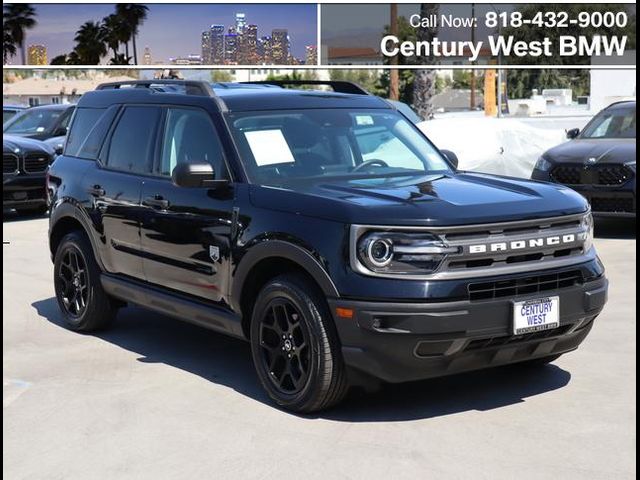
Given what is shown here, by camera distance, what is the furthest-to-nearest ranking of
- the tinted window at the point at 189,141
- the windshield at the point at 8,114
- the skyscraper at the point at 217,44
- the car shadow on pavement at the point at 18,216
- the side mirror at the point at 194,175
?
1. the skyscraper at the point at 217,44
2. the windshield at the point at 8,114
3. the car shadow on pavement at the point at 18,216
4. the tinted window at the point at 189,141
5. the side mirror at the point at 194,175

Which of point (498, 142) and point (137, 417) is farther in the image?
point (498, 142)

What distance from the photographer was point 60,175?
832 cm

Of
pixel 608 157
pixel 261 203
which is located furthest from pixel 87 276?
pixel 608 157

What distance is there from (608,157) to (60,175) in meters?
7.03

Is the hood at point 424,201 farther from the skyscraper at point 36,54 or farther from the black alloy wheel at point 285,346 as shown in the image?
the skyscraper at point 36,54

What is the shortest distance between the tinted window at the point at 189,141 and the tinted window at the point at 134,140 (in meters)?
0.20

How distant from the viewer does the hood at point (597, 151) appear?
12.8 meters

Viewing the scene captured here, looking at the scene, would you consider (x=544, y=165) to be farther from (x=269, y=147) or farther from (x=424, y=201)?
(x=424, y=201)

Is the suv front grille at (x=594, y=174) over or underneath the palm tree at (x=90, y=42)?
underneath

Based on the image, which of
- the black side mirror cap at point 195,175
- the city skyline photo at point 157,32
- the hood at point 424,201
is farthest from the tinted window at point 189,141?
the city skyline photo at point 157,32

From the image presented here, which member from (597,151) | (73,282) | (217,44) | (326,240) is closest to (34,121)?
(217,44)

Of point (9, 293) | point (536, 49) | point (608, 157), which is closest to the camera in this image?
point (9, 293)

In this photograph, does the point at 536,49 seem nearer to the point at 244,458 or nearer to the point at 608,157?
the point at 608,157

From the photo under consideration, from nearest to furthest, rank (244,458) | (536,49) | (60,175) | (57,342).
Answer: (244,458)
(57,342)
(60,175)
(536,49)
